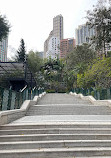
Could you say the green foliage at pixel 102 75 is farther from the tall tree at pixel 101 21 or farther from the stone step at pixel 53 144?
the stone step at pixel 53 144

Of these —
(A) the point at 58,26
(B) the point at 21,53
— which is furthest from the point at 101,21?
(A) the point at 58,26

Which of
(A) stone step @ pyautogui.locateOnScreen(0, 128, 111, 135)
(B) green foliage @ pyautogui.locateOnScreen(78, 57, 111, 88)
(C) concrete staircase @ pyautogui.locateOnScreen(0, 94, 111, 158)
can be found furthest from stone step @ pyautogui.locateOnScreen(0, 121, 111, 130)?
(B) green foliage @ pyautogui.locateOnScreen(78, 57, 111, 88)

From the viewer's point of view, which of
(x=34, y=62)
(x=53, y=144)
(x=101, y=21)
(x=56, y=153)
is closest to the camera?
(x=56, y=153)

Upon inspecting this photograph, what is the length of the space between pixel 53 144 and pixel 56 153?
31 cm

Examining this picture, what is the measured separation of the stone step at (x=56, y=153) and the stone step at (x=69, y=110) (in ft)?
12.1

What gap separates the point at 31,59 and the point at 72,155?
91.4 feet

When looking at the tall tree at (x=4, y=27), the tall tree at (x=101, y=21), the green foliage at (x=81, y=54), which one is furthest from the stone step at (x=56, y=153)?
the green foliage at (x=81, y=54)

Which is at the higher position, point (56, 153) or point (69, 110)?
point (69, 110)

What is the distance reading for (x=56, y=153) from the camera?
11.0ft

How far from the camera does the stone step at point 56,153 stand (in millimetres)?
3324

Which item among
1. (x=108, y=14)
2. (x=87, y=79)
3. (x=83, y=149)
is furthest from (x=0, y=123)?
(x=108, y=14)

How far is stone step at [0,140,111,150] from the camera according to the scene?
11.9ft

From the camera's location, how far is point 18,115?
598 cm

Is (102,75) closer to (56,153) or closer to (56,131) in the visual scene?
(56,131)
